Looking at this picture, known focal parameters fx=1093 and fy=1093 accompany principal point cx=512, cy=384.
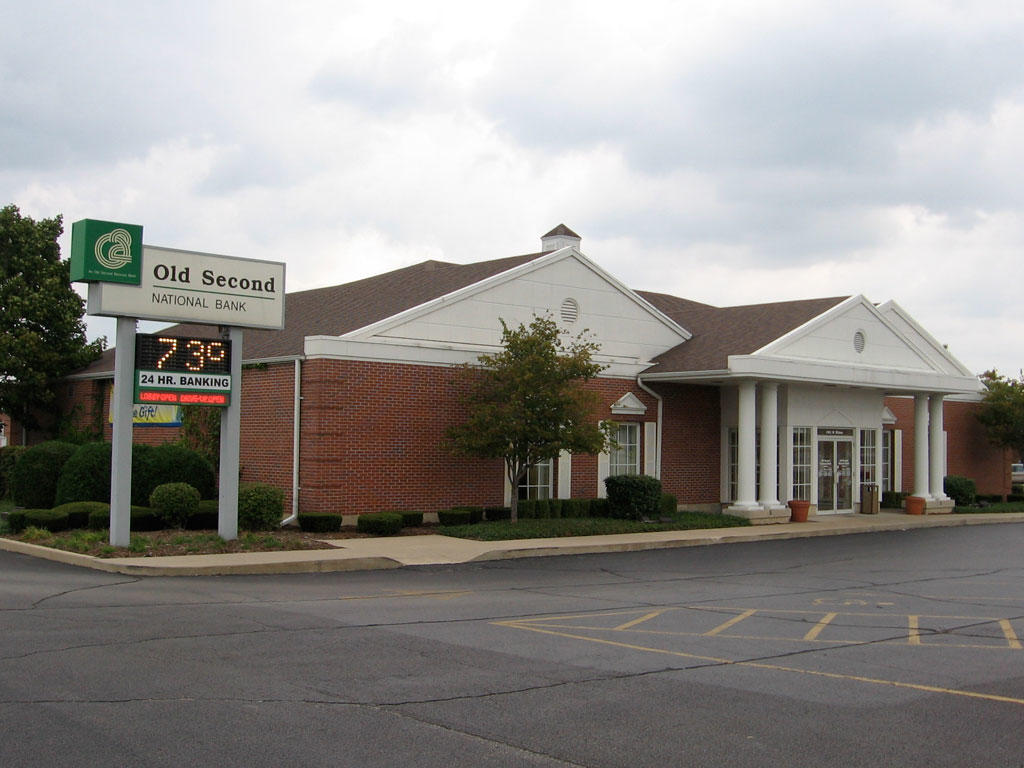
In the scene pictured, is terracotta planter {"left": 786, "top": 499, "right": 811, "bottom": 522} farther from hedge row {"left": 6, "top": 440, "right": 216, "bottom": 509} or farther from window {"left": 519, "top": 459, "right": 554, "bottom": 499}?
hedge row {"left": 6, "top": 440, "right": 216, "bottom": 509}

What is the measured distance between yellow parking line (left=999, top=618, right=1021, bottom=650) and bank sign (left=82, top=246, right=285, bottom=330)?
12.5m

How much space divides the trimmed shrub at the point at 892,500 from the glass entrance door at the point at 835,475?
10.3ft

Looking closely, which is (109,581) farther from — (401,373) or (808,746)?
(808,746)

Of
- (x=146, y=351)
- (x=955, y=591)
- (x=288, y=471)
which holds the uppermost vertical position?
(x=146, y=351)

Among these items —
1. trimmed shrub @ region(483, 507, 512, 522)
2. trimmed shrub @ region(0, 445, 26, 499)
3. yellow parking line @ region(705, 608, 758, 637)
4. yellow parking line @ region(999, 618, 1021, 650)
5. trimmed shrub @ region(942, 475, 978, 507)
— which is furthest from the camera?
trimmed shrub @ region(942, 475, 978, 507)

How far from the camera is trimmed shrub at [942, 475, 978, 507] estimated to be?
111ft

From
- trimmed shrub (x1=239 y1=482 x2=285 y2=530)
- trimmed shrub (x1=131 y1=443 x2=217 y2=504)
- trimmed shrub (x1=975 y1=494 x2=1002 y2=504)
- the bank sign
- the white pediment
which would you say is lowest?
trimmed shrub (x1=975 y1=494 x2=1002 y2=504)

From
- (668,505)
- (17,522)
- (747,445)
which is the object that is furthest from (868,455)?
(17,522)

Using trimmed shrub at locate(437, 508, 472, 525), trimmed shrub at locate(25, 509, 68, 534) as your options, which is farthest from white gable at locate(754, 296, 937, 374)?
trimmed shrub at locate(25, 509, 68, 534)

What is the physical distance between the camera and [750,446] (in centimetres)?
2681

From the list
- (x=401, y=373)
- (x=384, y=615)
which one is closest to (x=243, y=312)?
(x=401, y=373)

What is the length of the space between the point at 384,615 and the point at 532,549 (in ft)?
25.4

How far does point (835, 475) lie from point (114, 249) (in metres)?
21.0

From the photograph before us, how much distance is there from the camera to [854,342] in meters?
29.9
